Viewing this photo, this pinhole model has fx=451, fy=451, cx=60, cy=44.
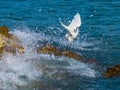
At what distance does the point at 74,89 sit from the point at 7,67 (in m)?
2.29

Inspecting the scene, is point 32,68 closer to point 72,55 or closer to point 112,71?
point 72,55

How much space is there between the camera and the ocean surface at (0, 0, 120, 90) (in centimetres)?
1229

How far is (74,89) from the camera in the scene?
11930 mm

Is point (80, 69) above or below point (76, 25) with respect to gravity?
below

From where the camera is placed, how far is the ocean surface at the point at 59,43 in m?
12.3

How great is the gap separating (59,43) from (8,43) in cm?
271

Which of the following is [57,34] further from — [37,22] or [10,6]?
[10,6]

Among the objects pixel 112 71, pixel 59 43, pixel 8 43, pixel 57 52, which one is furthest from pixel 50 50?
pixel 112 71

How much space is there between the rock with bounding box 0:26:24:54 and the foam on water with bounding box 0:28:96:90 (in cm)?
23

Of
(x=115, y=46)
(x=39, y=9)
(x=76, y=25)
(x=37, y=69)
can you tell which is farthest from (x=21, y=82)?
(x=39, y=9)

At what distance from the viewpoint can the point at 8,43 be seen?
14.0m

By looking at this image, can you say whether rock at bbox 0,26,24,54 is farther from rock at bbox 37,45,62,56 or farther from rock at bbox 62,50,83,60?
rock at bbox 62,50,83,60

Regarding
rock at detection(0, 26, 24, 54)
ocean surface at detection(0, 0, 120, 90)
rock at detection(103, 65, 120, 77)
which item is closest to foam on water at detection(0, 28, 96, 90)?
ocean surface at detection(0, 0, 120, 90)

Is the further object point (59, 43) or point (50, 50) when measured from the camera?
point (59, 43)
